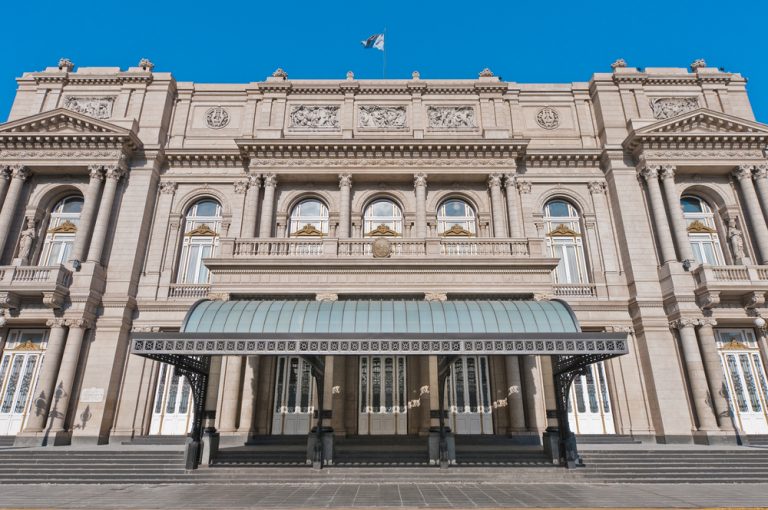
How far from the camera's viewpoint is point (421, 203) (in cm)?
2239

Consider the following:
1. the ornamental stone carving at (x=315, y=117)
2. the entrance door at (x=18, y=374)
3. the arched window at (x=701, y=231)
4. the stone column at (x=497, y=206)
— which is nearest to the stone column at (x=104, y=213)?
the entrance door at (x=18, y=374)

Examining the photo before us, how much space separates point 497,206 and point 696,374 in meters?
11.4

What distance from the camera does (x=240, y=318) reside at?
48.5 ft

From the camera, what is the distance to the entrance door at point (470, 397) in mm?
18828

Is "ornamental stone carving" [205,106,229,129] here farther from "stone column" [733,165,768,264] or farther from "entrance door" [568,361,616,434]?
"stone column" [733,165,768,264]

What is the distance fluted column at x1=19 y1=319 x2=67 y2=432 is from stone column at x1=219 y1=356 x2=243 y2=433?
7.31 metres

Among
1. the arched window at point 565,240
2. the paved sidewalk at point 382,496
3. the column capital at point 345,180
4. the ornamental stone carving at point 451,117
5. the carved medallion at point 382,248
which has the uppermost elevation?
the ornamental stone carving at point 451,117

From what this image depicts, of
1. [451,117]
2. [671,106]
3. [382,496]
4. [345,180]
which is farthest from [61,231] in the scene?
[671,106]

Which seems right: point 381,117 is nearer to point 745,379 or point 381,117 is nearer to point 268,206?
point 268,206

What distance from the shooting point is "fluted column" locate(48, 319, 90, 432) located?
1814 cm

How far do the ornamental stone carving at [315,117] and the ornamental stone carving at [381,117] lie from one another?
1.47 metres

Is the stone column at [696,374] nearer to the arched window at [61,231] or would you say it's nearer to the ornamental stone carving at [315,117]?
the ornamental stone carving at [315,117]

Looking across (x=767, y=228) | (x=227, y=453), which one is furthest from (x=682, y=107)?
(x=227, y=453)

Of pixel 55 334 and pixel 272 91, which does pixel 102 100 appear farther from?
pixel 55 334
